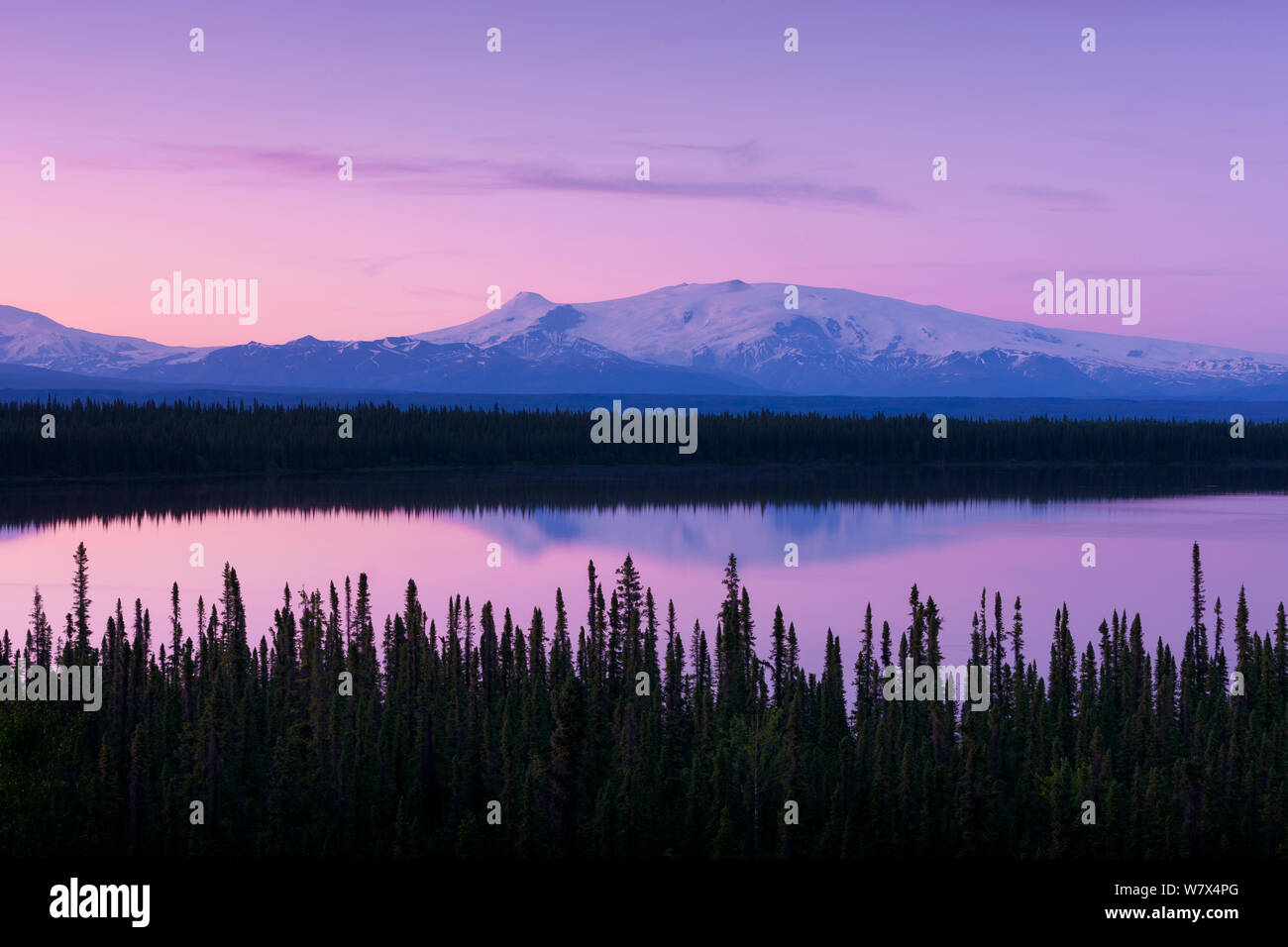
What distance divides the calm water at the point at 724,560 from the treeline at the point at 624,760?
544 inches

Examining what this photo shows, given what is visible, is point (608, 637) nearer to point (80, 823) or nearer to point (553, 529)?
point (80, 823)

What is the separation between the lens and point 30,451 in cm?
15900

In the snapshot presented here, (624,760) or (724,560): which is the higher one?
(724,560)

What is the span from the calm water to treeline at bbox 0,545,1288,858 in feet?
45.3

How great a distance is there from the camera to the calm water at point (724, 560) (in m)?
66.7

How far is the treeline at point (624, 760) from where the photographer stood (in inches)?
1200

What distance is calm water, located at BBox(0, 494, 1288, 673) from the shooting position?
219ft

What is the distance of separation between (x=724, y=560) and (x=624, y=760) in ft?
178

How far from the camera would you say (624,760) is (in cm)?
3353

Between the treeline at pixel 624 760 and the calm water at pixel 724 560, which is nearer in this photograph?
the treeline at pixel 624 760

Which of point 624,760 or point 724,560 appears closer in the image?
point 624,760

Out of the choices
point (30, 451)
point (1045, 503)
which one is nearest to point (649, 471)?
point (1045, 503)

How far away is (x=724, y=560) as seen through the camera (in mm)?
87500
